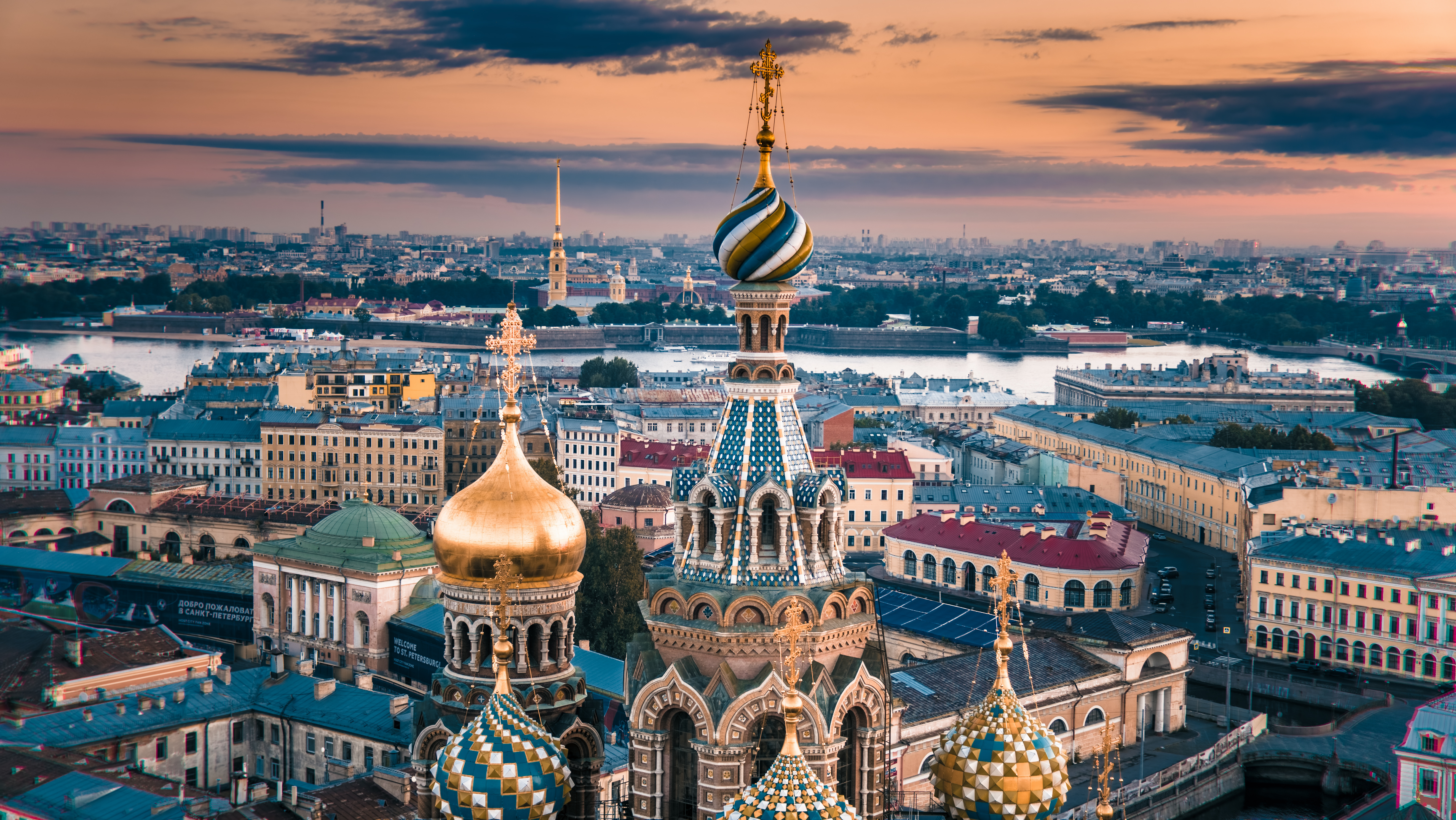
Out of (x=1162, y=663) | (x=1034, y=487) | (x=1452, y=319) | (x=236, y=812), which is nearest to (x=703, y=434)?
(x=1034, y=487)

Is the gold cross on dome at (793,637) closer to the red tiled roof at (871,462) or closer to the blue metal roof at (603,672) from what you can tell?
the blue metal roof at (603,672)

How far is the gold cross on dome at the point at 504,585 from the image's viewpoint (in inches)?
476

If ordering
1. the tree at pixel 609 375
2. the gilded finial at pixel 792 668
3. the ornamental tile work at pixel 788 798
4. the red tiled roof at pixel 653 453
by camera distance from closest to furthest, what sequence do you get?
the ornamental tile work at pixel 788 798 → the gilded finial at pixel 792 668 → the red tiled roof at pixel 653 453 → the tree at pixel 609 375

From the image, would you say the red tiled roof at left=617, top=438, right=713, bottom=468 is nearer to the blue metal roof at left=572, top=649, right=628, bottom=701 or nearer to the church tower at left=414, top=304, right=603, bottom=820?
the blue metal roof at left=572, top=649, right=628, bottom=701

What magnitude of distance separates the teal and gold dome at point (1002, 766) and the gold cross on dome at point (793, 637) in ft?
4.82

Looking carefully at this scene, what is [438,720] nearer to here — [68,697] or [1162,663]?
[68,697]

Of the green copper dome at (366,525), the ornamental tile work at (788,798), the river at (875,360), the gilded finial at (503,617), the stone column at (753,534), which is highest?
the stone column at (753,534)

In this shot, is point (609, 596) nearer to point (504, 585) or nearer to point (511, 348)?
point (511, 348)

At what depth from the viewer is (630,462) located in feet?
175

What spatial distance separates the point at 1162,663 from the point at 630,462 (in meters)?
26.0

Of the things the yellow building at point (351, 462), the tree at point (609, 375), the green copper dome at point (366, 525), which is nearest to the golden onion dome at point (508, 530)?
the green copper dome at point (366, 525)

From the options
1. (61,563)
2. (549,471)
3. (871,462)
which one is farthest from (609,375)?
(61,563)

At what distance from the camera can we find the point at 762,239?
11.6m

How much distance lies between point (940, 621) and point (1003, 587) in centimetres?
2097
